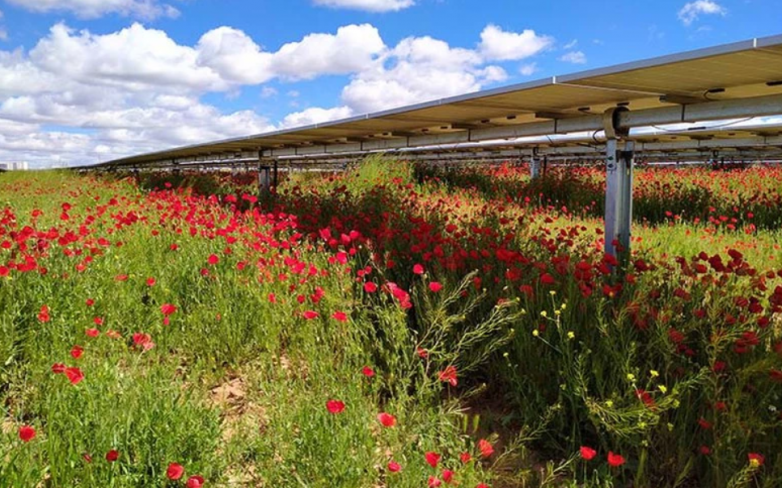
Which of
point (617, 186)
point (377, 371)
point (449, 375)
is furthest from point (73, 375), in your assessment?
point (617, 186)

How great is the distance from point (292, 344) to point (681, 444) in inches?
87.7

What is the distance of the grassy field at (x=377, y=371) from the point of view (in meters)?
2.25

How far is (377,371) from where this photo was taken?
287 centimetres

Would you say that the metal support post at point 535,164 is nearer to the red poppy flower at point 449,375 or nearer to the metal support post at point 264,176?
the metal support post at point 264,176

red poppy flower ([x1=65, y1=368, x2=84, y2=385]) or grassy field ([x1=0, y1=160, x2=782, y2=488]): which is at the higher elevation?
red poppy flower ([x1=65, y1=368, x2=84, y2=385])

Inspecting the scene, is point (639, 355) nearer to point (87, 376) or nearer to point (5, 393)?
point (87, 376)

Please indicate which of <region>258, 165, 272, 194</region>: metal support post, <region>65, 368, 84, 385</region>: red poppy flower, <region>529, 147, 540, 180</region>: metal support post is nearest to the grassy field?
<region>65, 368, 84, 385</region>: red poppy flower

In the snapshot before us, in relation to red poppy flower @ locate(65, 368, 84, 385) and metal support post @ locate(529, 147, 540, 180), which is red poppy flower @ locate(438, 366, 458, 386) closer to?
red poppy flower @ locate(65, 368, 84, 385)

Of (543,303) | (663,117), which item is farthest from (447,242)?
(663,117)

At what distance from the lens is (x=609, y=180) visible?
5520mm

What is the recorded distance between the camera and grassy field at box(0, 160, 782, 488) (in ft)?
7.38

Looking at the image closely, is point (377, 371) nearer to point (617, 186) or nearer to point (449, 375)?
point (449, 375)

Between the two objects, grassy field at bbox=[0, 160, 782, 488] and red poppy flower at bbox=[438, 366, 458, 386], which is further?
red poppy flower at bbox=[438, 366, 458, 386]

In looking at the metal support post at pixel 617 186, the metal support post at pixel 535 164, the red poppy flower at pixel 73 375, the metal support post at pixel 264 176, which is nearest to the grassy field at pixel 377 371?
the red poppy flower at pixel 73 375
